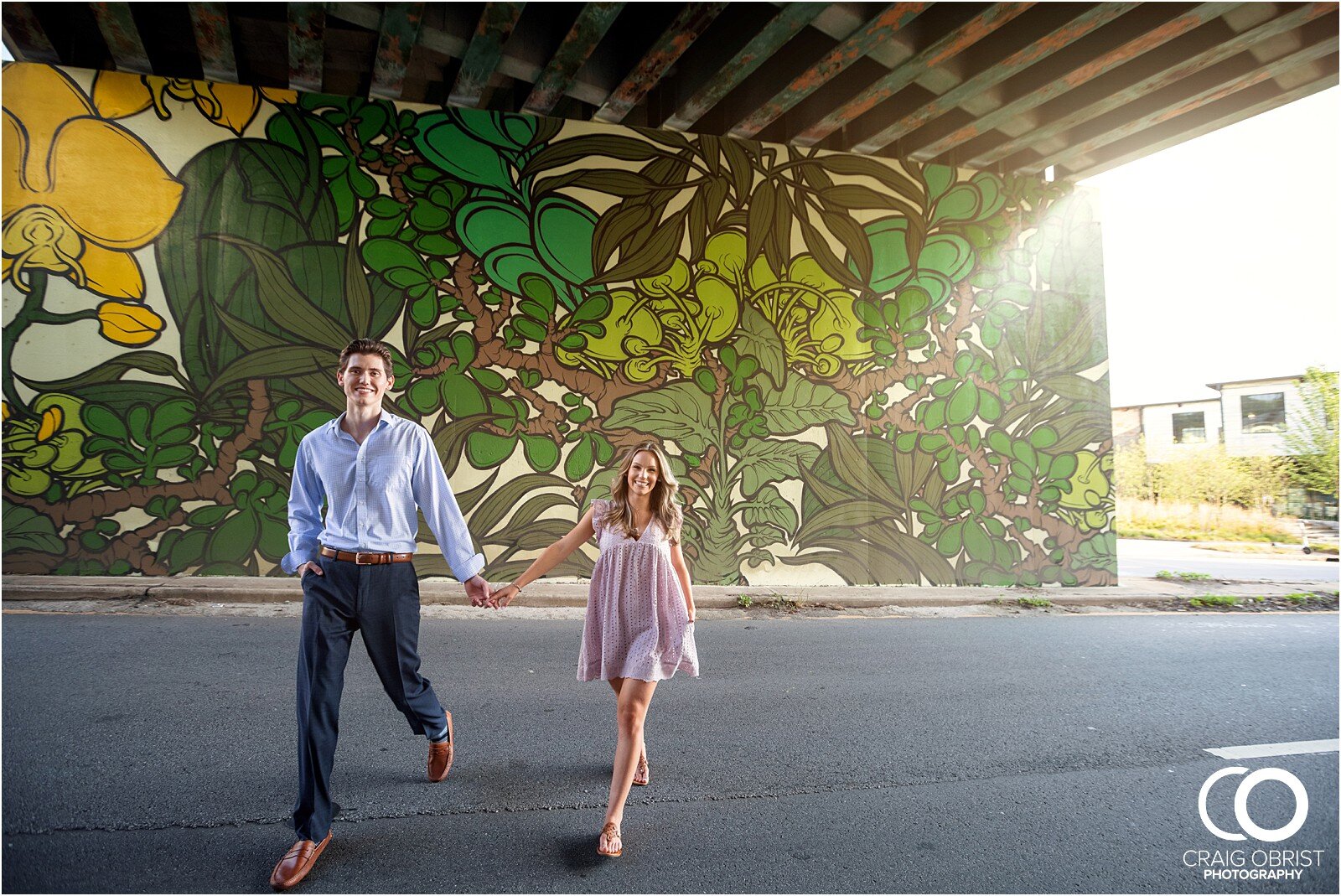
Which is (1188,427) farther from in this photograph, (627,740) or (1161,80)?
(627,740)

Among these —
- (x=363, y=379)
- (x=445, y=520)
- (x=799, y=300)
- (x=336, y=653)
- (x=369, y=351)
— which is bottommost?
(x=336, y=653)

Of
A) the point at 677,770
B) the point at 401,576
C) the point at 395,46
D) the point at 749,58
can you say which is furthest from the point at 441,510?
the point at 749,58

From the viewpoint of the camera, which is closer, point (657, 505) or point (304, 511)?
point (304, 511)

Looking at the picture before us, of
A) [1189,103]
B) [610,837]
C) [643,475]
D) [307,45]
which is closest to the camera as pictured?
[610,837]

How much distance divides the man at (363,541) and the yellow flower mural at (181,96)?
7.40 metres

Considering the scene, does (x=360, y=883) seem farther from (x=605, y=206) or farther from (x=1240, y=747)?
(x=605, y=206)

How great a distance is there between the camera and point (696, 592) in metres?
9.28

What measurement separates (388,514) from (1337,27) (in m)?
10.7

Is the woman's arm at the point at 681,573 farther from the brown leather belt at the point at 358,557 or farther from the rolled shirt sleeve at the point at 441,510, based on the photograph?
the brown leather belt at the point at 358,557

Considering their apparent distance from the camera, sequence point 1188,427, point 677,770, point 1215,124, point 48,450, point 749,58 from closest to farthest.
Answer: point 677,770
point 749,58
point 48,450
point 1215,124
point 1188,427

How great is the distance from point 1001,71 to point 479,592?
27.7ft

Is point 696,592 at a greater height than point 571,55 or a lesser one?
lesser

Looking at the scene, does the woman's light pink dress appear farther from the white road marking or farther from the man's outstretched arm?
the white road marking

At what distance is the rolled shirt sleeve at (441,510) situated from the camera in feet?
10.8
